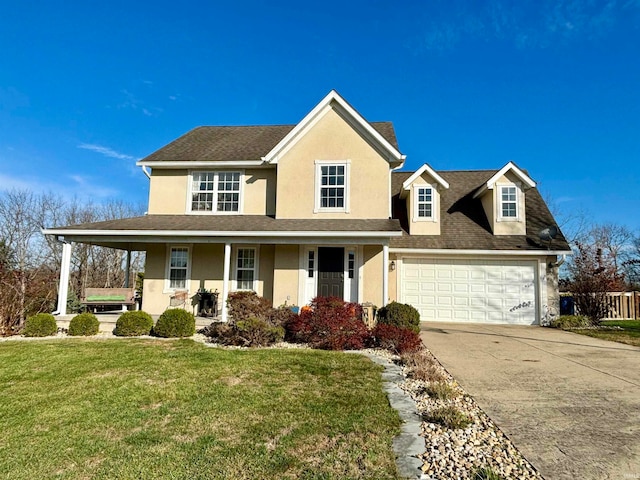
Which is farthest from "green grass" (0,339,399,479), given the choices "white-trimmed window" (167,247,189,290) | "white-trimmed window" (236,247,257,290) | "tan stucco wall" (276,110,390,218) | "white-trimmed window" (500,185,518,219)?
"white-trimmed window" (500,185,518,219)

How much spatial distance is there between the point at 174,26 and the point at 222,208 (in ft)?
24.5

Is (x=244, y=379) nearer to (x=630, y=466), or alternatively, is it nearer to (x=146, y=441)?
(x=146, y=441)

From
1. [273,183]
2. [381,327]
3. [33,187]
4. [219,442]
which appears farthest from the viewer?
[33,187]

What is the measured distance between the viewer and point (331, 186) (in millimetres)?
14055

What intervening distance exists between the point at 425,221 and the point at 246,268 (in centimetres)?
794

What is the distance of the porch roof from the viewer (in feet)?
39.8

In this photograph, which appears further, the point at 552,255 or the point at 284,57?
the point at 284,57

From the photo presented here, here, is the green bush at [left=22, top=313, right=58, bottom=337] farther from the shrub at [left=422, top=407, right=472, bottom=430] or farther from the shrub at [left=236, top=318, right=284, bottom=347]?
the shrub at [left=422, top=407, right=472, bottom=430]

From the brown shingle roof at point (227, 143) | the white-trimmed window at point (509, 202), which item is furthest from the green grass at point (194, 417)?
the white-trimmed window at point (509, 202)

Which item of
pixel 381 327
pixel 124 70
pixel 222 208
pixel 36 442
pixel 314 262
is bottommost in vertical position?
pixel 36 442

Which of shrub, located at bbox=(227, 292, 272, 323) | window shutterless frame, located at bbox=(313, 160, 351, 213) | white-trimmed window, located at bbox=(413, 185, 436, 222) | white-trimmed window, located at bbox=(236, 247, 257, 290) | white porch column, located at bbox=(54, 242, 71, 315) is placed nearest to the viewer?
shrub, located at bbox=(227, 292, 272, 323)

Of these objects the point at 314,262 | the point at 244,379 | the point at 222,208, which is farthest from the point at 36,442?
the point at 222,208

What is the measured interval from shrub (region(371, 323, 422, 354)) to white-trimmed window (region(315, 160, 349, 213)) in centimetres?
560

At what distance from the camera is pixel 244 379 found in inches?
258
